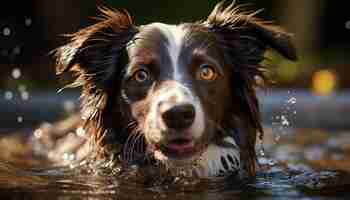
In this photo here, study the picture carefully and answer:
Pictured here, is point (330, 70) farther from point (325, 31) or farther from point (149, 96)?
point (149, 96)

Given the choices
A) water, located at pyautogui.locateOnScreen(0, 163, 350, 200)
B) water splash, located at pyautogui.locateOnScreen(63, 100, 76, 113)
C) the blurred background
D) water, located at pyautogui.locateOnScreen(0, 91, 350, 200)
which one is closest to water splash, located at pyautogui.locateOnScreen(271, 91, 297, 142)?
the blurred background

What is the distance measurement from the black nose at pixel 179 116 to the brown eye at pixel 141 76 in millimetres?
561

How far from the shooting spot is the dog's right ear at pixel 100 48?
21.7 feet

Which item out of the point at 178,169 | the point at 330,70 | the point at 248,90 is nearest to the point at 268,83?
the point at 248,90

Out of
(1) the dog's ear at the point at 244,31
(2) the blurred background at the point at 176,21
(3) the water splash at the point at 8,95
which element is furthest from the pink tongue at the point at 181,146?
(3) the water splash at the point at 8,95

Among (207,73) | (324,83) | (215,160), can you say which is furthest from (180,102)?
(324,83)

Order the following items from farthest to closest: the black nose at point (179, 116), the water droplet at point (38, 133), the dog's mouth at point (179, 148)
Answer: the water droplet at point (38, 133), the dog's mouth at point (179, 148), the black nose at point (179, 116)

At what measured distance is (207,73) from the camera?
6230mm

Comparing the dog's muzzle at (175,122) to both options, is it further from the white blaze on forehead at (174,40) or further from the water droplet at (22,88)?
the water droplet at (22,88)

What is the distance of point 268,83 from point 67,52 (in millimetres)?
1530

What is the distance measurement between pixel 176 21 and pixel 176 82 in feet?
32.3

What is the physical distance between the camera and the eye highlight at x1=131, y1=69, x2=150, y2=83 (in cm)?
621

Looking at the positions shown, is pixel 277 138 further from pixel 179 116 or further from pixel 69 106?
pixel 179 116

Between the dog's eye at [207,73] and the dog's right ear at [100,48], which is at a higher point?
the dog's right ear at [100,48]
